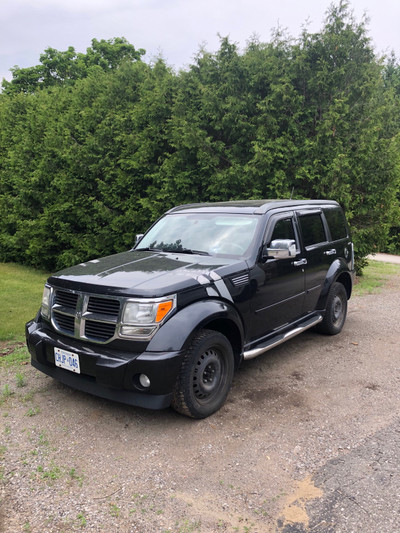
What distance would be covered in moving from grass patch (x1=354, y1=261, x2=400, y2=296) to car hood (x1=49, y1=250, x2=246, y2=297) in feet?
20.4

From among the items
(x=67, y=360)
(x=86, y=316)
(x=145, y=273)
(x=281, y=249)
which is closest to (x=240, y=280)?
(x=281, y=249)

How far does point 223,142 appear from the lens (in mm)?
9359

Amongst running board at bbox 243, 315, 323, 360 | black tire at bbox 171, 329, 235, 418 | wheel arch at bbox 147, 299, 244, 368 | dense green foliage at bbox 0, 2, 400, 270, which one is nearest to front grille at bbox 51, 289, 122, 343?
wheel arch at bbox 147, 299, 244, 368

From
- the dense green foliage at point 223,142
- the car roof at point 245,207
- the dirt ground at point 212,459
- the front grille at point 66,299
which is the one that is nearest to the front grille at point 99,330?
the front grille at point 66,299

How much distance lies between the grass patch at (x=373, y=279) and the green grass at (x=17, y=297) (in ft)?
22.4

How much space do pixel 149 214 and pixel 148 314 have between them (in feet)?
22.8

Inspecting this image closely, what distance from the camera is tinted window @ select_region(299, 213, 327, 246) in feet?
17.2

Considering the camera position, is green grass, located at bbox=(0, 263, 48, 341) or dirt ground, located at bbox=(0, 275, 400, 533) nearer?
dirt ground, located at bbox=(0, 275, 400, 533)

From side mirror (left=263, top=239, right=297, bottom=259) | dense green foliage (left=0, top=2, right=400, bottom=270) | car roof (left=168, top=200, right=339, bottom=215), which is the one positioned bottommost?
side mirror (left=263, top=239, right=297, bottom=259)

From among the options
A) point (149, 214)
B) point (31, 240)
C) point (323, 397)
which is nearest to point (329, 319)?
point (323, 397)

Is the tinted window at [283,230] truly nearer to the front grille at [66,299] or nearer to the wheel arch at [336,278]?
the wheel arch at [336,278]

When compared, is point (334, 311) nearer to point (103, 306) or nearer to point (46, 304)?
point (103, 306)

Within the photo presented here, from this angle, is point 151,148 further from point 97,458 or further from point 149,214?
point 97,458

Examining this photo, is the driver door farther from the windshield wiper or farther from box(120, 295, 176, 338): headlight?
box(120, 295, 176, 338): headlight
